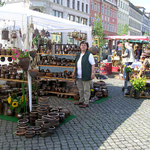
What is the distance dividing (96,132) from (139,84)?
339 cm

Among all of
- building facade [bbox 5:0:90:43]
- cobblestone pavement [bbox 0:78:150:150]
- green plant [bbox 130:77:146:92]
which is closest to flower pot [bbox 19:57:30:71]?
cobblestone pavement [bbox 0:78:150:150]

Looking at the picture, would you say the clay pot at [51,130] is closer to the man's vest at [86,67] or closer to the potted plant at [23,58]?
the potted plant at [23,58]

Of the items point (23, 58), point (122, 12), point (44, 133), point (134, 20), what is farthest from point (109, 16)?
point (44, 133)

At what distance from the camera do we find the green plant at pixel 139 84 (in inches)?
280

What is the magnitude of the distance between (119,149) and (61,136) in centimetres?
113

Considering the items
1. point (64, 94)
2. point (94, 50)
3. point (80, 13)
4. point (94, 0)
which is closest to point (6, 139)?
point (64, 94)

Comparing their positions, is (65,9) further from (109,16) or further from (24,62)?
(24,62)

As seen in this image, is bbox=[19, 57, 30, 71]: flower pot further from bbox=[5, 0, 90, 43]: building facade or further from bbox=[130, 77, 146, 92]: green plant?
bbox=[5, 0, 90, 43]: building facade

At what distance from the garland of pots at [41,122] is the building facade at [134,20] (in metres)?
63.0

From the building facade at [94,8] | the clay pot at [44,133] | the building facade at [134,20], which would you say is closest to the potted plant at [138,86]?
the clay pot at [44,133]

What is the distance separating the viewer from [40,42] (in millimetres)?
8422

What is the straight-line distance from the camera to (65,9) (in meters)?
28.4

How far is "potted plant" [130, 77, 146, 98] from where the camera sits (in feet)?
23.4

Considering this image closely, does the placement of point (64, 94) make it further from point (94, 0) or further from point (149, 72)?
point (94, 0)
